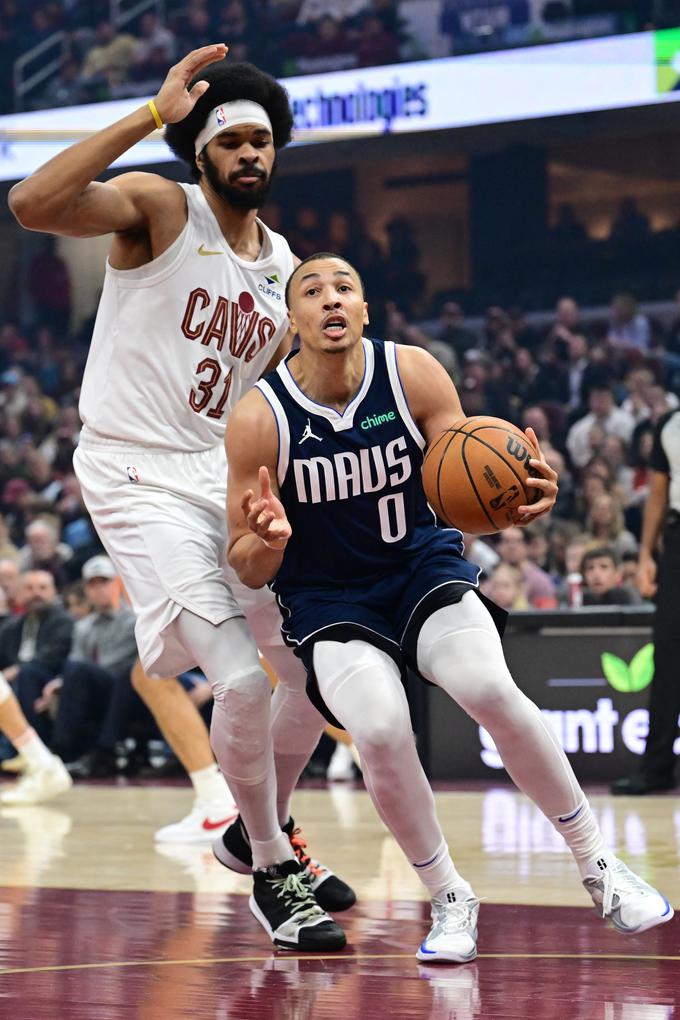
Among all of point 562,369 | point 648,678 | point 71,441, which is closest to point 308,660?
point 648,678

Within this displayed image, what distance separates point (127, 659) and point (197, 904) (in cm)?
494

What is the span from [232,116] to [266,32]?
524 inches

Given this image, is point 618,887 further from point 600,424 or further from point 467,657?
point 600,424

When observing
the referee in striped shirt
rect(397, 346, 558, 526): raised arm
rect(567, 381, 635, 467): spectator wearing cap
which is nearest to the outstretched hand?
rect(397, 346, 558, 526): raised arm

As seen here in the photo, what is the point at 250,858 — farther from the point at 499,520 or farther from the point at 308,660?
the point at 499,520

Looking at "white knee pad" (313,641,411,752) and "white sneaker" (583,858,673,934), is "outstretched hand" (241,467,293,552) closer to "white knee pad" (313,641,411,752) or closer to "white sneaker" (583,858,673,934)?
"white knee pad" (313,641,411,752)

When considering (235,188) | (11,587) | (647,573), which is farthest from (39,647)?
(235,188)

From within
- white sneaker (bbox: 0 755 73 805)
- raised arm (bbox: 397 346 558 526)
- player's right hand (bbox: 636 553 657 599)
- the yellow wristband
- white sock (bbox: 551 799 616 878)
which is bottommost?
white sneaker (bbox: 0 755 73 805)

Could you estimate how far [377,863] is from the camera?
5297 millimetres

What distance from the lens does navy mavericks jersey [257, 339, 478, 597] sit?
12.5 ft

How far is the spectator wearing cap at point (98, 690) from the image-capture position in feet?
30.3

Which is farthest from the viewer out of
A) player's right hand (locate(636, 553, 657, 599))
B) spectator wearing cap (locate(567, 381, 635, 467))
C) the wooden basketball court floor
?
spectator wearing cap (locate(567, 381, 635, 467))

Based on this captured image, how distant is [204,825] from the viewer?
599 cm

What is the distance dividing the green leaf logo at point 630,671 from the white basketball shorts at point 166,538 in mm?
4106
